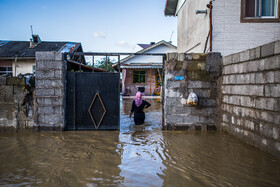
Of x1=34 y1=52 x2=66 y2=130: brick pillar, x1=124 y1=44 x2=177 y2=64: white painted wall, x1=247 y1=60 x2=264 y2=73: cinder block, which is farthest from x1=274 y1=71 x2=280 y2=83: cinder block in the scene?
x1=124 y1=44 x2=177 y2=64: white painted wall

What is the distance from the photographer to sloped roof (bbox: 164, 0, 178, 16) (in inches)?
488

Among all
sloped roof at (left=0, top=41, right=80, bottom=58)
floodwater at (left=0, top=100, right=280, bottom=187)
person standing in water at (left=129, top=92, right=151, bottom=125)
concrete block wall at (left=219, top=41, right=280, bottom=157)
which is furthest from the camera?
sloped roof at (left=0, top=41, right=80, bottom=58)

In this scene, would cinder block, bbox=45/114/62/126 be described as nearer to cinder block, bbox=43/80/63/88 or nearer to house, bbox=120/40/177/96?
cinder block, bbox=43/80/63/88

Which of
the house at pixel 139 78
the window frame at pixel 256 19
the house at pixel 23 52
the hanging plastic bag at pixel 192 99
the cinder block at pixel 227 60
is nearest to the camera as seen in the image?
the cinder block at pixel 227 60

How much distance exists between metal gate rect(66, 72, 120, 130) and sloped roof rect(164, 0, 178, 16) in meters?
7.93

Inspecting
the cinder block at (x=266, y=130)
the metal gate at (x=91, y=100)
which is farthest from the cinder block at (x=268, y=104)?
the metal gate at (x=91, y=100)

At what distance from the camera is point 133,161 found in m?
3.99

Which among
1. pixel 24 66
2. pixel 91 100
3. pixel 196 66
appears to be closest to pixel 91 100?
pixel 91 100

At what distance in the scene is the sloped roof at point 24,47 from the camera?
718 inches

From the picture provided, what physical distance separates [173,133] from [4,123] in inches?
193

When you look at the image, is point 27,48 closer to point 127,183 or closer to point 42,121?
point 42,121

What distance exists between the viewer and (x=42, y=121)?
20.7ft

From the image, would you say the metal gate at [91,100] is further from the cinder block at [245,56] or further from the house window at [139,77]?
the house window at [139,77]

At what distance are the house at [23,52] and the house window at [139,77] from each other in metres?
4.43
